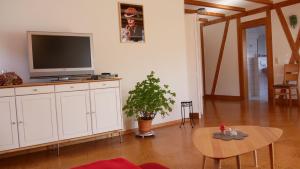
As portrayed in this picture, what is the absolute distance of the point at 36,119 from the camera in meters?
3.38

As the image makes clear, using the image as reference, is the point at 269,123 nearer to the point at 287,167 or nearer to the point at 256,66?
the point at 287,167

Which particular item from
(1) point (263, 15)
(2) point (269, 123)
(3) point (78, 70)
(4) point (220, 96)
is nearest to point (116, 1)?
(3) point (78, 70)

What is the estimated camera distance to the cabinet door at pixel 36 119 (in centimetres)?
329

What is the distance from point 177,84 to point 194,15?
1551 mm

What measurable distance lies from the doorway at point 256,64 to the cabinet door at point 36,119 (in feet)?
20.6

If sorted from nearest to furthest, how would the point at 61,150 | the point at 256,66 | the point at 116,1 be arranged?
1. the point at 61,150
2. the point at 116,1
3. the point at 256,66

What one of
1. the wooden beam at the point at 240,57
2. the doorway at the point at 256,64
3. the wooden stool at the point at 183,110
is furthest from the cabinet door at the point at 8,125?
the doorway at the point at 256,64

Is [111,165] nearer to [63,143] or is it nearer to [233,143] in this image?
[233,143]

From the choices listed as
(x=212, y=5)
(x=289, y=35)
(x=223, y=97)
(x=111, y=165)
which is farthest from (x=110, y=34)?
(x=223, y=97)

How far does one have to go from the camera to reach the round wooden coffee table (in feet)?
6.67

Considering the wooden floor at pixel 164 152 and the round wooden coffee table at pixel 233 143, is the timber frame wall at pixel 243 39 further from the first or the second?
the round wooden coffee table at pixel 233 143

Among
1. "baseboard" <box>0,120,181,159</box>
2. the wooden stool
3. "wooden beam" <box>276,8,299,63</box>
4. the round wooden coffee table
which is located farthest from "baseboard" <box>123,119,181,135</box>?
"wooden beam" <box>276,8,299,63</box>

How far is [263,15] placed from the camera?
736cm

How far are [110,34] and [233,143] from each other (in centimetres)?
295
